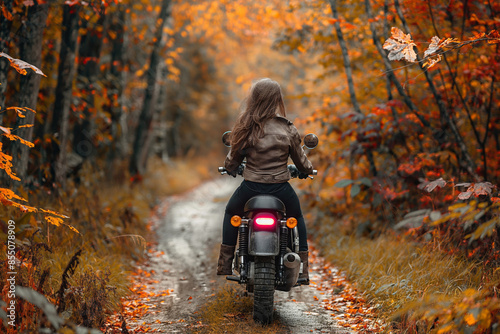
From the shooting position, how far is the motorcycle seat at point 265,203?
158 inches

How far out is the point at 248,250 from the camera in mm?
4055

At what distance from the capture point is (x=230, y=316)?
4441 millimetres

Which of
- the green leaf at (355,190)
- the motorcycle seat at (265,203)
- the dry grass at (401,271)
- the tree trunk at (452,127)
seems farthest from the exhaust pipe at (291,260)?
the tree trunk at (452,127)

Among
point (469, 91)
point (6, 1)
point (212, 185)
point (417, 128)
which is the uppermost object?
point (6, 1)

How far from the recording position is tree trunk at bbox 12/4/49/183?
19.2 ft

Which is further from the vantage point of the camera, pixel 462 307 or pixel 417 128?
Result: pixel 417 128

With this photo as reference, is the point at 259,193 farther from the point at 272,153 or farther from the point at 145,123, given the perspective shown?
the point at 145,123

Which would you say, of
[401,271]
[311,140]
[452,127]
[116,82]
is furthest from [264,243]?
[116,82]

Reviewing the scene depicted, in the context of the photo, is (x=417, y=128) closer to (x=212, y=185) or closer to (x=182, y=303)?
(x=182, y=303)

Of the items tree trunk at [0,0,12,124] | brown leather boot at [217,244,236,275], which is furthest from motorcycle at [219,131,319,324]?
tree trunk at [0,0,12,124]

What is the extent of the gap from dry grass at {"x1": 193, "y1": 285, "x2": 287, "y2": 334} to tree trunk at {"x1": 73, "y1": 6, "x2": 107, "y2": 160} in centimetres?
518

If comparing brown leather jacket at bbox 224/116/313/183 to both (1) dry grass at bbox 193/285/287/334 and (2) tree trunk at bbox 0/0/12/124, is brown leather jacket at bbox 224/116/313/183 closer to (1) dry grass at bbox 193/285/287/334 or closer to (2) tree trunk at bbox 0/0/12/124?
(1) dry grass at bbox 193/285/287/334

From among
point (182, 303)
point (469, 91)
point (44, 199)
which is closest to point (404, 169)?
point (469, 91)

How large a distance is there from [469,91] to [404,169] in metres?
1.56
